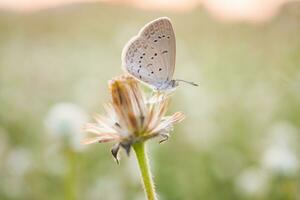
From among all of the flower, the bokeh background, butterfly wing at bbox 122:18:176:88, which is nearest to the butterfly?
butterfly wing at bbox 122:18:176:88

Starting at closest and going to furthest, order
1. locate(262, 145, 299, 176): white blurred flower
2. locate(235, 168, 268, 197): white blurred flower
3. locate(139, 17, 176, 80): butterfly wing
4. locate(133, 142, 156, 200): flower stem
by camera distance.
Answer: locate(133, 142, 156, 200): flower stem, locate(139, 17, 176, 80): butterfly wing, locate(262, 145, 299, 176): white blurred flower, locate(235, 168, 268, 197): white blurred flower

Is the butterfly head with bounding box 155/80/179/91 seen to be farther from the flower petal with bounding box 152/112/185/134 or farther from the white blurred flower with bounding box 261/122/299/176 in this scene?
the white blurred flower with bounding box 261/122/299/176

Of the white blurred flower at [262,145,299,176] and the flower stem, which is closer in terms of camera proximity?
the flower stem

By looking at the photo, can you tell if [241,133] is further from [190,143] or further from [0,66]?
[0,66]

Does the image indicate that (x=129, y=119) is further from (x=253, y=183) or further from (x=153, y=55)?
(x=253, y=183)

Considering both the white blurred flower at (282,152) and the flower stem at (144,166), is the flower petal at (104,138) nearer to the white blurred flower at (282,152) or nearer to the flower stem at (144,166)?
the flower stem at (144,166)

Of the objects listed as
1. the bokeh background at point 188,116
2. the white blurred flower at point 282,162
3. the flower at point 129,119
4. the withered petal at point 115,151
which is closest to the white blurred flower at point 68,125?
the bokeh background at point 188,116
